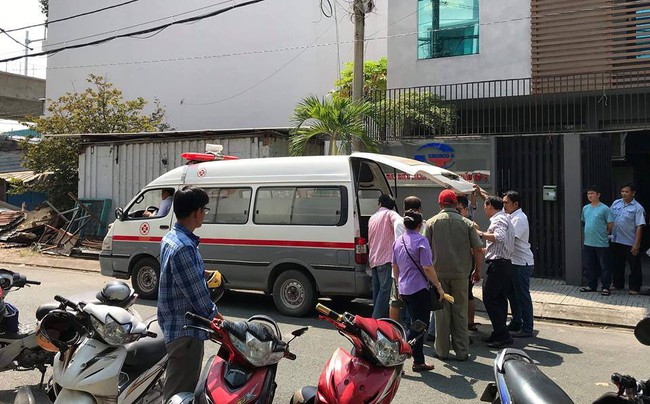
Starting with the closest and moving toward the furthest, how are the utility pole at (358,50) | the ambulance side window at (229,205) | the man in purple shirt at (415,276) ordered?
the man in purple shirt at (415,276) → the ambulance side window at (229,205) → the utility pole at (358,50)

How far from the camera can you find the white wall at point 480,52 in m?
12.9

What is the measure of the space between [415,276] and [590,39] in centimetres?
985

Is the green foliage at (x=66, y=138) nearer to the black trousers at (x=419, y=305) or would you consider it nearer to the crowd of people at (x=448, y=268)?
the crowd of people at (x=448, y=268)

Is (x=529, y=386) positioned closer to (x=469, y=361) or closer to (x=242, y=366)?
(x=242, y=366)

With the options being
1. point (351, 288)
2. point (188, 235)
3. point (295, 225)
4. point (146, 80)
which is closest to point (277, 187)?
point (295, 225)

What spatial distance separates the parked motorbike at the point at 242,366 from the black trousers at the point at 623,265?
8.65 m

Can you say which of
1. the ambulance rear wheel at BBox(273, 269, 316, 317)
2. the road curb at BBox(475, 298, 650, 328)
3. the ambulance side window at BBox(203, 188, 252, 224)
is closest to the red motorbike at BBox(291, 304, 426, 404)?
the ambulance rear wheel at BBox(273, 269, 316, 317)

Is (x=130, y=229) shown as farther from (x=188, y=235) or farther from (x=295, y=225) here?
(x=188, y=235)

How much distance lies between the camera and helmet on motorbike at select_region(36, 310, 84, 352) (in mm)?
3453

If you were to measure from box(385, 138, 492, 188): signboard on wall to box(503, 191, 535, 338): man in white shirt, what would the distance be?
421cm

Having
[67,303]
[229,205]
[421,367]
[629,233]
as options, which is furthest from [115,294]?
[629,233]

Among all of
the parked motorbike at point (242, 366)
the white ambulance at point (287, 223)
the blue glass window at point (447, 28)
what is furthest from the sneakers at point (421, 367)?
the blue glass window at point (447, 28)

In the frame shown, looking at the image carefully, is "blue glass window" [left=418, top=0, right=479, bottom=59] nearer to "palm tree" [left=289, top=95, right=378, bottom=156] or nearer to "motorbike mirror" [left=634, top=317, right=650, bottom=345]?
"palm tree" [left=289, top=95, right=378, bottom=156]

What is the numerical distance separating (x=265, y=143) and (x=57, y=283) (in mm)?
5634
